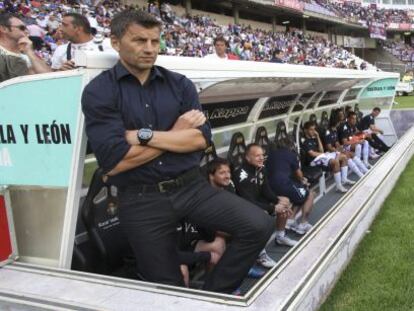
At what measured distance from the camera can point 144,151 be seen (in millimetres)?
2650

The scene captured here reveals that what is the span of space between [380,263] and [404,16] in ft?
219

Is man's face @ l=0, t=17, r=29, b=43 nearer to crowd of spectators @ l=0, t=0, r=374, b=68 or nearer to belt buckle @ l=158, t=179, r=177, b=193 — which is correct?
crowd of spectators @ l=0, t=0, r=374, b=68

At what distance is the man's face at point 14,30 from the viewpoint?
402 cm

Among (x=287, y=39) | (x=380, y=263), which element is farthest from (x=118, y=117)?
(x=287, y=39)

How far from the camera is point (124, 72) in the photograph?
274 centimetres

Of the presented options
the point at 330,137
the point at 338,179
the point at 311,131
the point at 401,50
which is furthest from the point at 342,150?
the point at 401,50

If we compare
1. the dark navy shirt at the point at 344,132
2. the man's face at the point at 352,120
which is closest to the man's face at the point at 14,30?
the dark navy shirt at the point at 344,132

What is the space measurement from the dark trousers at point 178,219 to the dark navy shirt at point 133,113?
0.12 m

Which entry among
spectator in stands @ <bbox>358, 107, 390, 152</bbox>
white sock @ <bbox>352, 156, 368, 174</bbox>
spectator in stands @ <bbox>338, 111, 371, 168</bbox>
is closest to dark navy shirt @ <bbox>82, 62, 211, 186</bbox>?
white sock @ <bbox>352, 156, 368, 174</bbox>

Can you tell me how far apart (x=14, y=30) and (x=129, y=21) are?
5.78ft

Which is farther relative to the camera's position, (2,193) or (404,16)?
(404,16)

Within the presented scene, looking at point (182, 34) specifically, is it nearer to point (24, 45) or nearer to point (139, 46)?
point (24, 45)

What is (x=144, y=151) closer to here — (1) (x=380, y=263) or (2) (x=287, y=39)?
(1) (x=380, y=263)

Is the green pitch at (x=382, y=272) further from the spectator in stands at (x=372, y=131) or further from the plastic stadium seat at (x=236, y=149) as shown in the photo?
the spectator in stands at (x=372, y=131)
